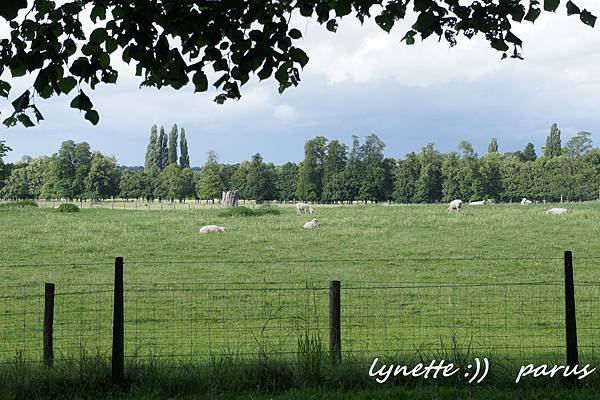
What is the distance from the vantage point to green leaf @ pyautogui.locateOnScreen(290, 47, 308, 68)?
722 cm

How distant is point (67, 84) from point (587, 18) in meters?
5.13

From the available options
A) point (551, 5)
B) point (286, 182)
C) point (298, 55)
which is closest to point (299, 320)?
point (298, 55)

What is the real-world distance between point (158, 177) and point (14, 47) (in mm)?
120915

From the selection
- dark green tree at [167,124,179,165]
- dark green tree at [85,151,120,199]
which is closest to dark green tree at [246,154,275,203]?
dark green tree at [85,151,120,199]

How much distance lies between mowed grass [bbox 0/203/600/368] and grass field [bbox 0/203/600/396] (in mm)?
81

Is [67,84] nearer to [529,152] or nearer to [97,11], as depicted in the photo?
[97,11]

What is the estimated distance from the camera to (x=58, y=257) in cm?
2966

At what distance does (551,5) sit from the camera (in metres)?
6.60

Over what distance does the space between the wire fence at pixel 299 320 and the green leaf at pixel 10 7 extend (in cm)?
608

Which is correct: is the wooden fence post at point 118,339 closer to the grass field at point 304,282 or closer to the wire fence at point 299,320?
the grass field at point 304,282

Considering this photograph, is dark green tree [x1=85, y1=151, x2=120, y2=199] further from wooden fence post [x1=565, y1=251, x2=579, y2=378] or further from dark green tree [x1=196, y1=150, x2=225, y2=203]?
wooden fence post [x1=565, y1=251, x2=579, y2=378]

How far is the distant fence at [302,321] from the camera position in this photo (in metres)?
12.0

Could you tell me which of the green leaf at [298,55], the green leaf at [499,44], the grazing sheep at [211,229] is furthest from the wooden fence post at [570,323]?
the grazing sheep at [211,229]

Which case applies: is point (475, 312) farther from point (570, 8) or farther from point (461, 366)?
point (570, 8)
